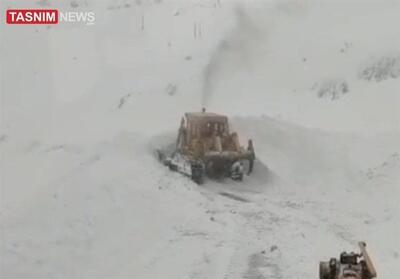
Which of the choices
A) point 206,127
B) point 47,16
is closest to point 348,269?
point 206,127

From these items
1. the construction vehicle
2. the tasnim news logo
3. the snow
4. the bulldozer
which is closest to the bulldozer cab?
the bulldozer

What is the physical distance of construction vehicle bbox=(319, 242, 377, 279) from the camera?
12.0 meters

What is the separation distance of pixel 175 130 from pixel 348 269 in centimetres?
2155

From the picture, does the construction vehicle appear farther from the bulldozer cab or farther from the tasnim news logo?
the tasnim news logo

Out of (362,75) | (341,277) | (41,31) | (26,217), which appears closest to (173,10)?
(41,31)

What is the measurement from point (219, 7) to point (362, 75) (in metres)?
17.7

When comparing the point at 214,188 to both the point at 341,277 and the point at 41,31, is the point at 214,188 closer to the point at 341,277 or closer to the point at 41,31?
the point at 341,277

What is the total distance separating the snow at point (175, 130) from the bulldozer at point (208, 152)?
2.25ft

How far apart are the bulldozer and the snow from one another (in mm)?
684

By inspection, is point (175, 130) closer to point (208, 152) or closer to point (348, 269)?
point (208, 152)

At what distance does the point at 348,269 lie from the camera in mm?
12125

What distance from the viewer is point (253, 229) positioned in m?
20.3

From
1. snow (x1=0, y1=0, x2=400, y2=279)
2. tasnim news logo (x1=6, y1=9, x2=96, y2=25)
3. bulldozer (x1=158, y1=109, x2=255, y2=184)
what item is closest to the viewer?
snow (x1=0, y1=0, x2=400, y2=279)

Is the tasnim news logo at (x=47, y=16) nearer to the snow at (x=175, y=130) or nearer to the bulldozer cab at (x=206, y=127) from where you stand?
the snow at (x=175, y=130)
